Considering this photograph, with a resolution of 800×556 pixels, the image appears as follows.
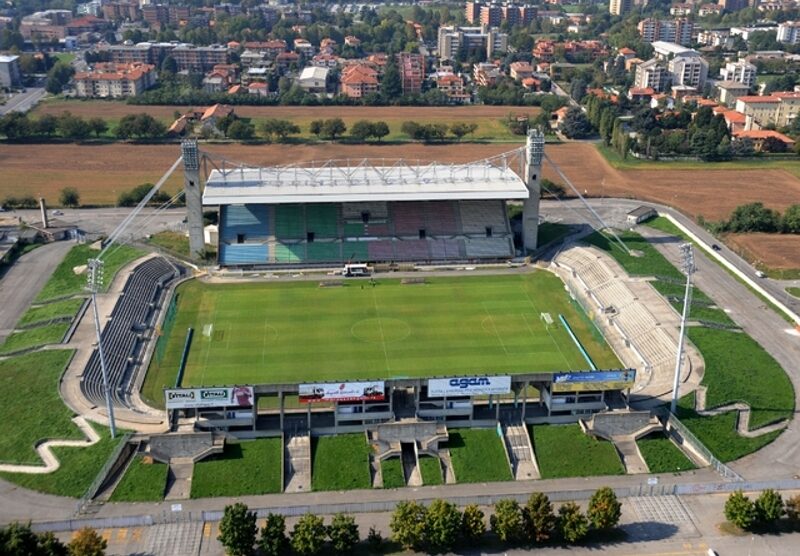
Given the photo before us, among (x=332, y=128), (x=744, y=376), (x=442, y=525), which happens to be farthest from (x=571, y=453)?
(x=332, y=128)

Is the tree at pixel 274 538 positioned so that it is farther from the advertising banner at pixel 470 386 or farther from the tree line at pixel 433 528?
the advertising banner at pixel 470 386

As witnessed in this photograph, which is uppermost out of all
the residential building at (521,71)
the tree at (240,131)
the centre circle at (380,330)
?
the residential building at (521,71)

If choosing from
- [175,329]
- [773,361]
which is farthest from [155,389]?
[773,361]

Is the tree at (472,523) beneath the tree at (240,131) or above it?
beneath

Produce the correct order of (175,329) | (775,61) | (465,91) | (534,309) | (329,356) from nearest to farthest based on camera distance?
1. (329,356)
2. (175,329)
3. (534,309)
4. (465,91)
5. (775,61)

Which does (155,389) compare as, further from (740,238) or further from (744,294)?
(740,238)

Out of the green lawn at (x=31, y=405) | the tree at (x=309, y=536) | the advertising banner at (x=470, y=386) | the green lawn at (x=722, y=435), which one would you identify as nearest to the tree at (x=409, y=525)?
the tree at (x=309, y=536)
